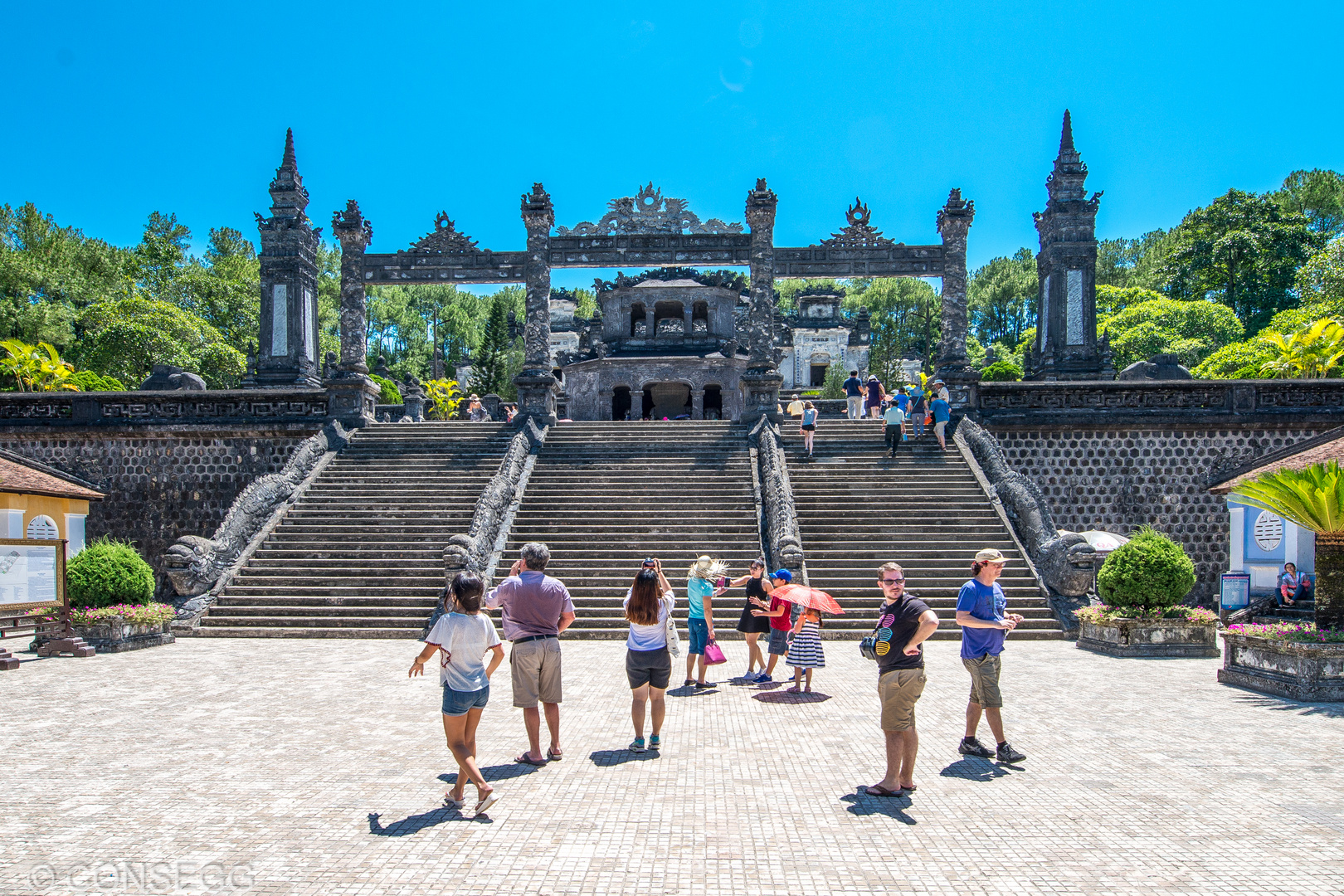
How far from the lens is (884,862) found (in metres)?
4.83

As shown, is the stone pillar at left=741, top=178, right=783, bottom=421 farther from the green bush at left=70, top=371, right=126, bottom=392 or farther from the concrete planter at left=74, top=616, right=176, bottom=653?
the green bush at left=70, top=371, right=126, bottom=392

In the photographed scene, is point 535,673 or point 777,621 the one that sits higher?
point 535,673

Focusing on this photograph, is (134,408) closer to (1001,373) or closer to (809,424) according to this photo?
(809,424)

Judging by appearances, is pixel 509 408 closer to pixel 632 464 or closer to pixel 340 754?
pixel 632 464

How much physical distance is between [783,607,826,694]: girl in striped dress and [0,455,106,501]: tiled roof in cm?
1297

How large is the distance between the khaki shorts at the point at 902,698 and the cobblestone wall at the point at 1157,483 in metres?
14.4

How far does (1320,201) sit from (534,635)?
184 feet

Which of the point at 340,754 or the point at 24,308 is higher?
the point at 24,308

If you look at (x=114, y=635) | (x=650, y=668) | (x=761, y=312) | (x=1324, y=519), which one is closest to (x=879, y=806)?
(x=650, y=668)

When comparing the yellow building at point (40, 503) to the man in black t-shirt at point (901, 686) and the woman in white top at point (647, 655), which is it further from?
the man in black t-shirt at point (901, 686)

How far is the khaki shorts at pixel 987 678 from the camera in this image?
22.1ft

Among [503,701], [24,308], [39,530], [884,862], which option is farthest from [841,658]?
[24,308]

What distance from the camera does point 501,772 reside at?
652cm

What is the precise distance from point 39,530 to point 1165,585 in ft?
61.8
